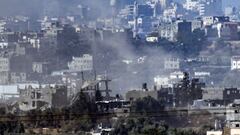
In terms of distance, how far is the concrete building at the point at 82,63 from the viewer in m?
36.9

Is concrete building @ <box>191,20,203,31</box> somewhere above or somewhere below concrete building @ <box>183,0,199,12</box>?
below

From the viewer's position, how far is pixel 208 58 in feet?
137

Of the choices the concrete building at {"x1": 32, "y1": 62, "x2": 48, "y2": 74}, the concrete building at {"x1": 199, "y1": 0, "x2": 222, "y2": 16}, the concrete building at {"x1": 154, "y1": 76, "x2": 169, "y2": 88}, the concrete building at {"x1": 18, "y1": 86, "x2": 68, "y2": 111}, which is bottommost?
the concrete building at {"x1": 18, "y1": 86, "x2": 68, "y2": 111}

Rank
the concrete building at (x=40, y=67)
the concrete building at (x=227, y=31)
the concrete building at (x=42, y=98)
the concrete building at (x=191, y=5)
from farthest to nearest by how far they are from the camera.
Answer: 1. the concrete building at (x=191, y=5)
2. the concrete building at (x=227, y=31)
3. the concrete building at (x=40, y=67)
4. the concrete building at (x=42, y=98)

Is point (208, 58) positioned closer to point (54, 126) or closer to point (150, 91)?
point (150, 91)

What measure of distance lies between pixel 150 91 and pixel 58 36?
46.8 ft

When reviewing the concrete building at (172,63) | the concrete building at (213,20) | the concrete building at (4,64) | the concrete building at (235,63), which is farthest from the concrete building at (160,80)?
the concrete building at (213,20)

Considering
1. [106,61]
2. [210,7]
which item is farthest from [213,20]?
[106,61]

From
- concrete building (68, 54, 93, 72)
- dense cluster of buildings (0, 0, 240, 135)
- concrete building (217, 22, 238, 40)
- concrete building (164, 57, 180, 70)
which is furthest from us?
concrete building (217, 22, 238, 40)

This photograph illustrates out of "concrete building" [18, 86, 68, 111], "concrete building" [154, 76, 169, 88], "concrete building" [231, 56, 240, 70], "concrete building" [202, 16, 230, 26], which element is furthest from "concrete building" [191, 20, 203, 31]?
"concrete building" [18, 86, 68, 111]

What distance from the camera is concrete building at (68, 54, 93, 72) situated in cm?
3688

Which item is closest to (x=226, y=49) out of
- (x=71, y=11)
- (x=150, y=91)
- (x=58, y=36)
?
(x=58, y=36)

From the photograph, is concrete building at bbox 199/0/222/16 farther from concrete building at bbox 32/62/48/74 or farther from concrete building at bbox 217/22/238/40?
concrete building at bbox 32/62/48/74

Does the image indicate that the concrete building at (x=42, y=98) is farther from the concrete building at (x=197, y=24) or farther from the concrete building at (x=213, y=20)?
the concrete building at (x=213, y=20)
